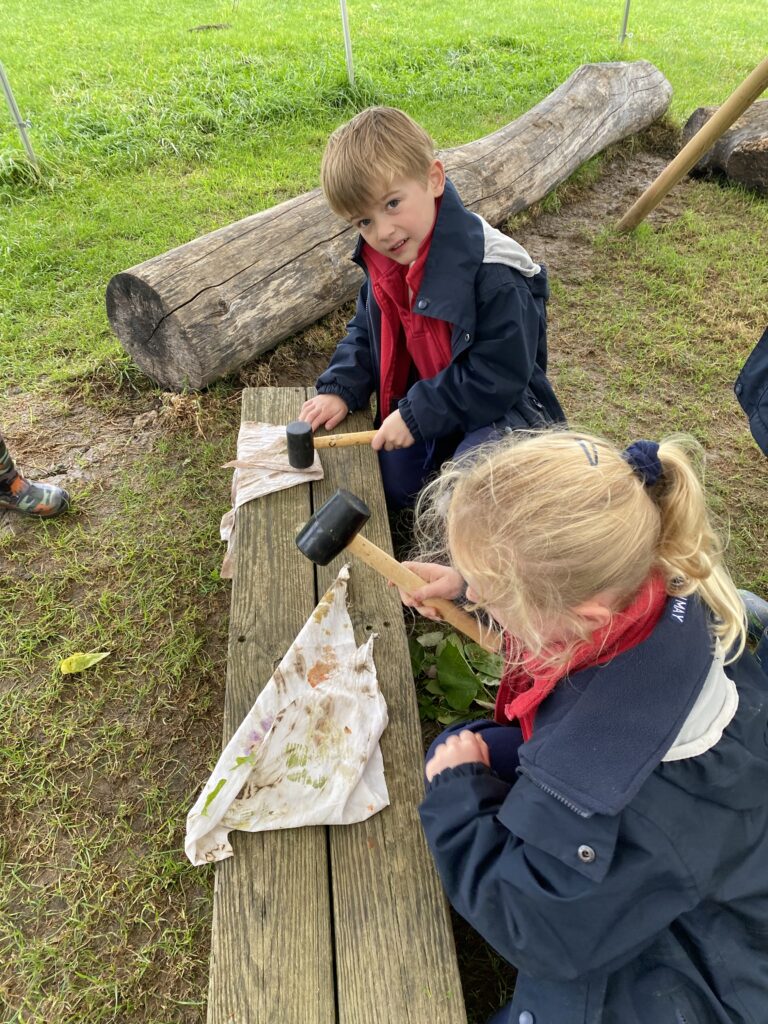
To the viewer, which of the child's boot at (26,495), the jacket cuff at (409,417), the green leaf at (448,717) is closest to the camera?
the green leaf at (448,717)

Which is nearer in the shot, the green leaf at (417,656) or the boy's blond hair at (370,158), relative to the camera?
the boy's blond hair at (370,158)

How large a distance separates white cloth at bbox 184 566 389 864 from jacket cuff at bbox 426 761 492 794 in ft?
0.81

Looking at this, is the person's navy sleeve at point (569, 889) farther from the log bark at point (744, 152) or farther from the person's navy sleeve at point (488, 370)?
the log bark at point (744, 152)

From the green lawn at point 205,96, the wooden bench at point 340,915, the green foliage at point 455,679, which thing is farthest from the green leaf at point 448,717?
the green lawn at point 205,96

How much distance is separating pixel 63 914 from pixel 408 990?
1167 mm

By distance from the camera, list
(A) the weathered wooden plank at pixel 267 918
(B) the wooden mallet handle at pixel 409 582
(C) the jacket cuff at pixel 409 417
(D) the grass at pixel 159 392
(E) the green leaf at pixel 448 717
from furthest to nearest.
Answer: (C) the jacket cuff at pixel 409 417 < (E) the green leaf at pixel 448 717 < (D) the grass at pixel 159 392 < (B) the wooden mallet handle at pixel 409 582 < (A) the weathered wooden plank at pixel 267 918

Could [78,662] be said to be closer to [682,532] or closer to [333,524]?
[333,524]

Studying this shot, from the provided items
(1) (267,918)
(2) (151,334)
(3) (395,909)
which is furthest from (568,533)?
(2) (151,334)

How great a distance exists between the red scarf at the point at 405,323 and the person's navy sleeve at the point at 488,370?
4.0 inches

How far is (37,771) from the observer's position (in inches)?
93.6

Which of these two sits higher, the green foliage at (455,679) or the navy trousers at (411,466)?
the navy trousers at (411,466)

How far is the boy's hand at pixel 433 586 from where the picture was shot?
191cm

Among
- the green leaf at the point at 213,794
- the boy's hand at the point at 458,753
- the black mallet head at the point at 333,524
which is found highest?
the black mallet head at the point at 333,524

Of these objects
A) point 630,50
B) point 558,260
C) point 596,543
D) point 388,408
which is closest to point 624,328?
point 558,260
